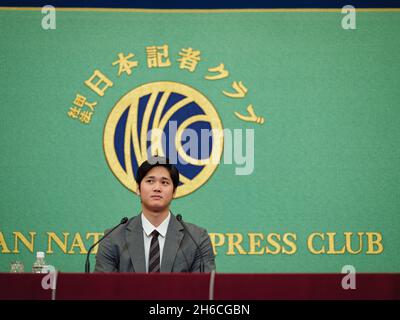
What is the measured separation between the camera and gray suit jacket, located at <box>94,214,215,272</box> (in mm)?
2924

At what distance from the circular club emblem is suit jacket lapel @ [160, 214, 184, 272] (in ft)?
3.93

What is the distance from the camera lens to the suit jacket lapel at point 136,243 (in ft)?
9.53

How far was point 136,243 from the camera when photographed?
9.75 ft

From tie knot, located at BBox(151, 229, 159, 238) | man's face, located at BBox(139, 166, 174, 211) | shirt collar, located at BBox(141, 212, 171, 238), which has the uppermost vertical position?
man's face, located at BBox(139, 166, 174, 211)

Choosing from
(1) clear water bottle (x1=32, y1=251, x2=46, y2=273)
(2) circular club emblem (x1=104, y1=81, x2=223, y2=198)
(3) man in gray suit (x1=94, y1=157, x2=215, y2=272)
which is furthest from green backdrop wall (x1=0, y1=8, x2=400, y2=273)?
(3) man in gray suit (x1=94, y1=157, x2=215, y2=272)

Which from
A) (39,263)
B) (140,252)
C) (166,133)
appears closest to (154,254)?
(140,252)

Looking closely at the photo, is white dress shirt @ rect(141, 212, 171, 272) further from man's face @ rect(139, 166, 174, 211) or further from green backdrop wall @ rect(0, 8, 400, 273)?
green backdrop wall @ rect(0, 8, 400, 273)

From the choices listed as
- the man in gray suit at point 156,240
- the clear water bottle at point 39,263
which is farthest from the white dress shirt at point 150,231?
the clear water bottle at point 39,263

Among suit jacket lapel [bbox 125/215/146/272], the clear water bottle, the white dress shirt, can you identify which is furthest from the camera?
the clear water bottle

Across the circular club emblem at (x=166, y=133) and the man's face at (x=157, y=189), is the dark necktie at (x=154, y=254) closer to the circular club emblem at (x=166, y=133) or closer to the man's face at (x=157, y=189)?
the man's face at (x=157, y=189)

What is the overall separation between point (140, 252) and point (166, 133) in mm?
1436

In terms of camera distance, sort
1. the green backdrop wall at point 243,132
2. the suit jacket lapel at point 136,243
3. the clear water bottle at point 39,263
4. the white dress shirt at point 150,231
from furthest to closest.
→ the green backdrop wall at point 243,132 < the clear water bottle at point 39,263 < the white dress shirt at point 150,231 < the suit jacket lapel at point 136,243

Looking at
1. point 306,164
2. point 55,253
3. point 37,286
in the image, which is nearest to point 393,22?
point 306,164

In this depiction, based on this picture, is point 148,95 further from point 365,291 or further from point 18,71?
point 365,291
